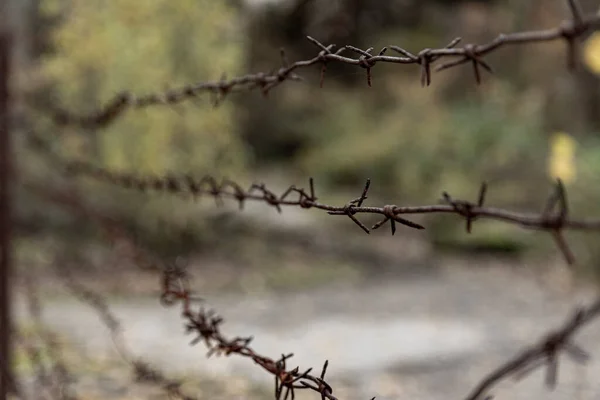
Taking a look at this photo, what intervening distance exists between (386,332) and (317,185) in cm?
551

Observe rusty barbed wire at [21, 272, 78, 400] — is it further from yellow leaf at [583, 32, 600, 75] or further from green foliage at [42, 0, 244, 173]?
green foliage at [42, 0, 244, 173]

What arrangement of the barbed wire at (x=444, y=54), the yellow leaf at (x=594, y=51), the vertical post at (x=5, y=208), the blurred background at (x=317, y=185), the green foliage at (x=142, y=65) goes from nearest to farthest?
the barbed wire at (x=444, y=54) < the yellow leaf at (x=594, y=51) < the vertical post at (x=5, y=208) < the blurred background at (x=317, y=185) < the green foliage at (x=142, y=65)

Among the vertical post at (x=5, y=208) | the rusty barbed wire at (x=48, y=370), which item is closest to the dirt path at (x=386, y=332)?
the rusty barbed wire at (x=48, y=370)

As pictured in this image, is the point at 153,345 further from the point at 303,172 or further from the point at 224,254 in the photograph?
the point at 303,172

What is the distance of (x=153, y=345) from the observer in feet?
19.1

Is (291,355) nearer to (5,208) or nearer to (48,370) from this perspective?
(5,208)

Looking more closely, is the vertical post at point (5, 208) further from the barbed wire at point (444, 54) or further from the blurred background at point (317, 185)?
the barbed wire at point (444, 54)

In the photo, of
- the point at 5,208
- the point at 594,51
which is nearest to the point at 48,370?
the point at 5,208

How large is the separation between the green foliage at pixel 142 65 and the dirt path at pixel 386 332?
1.78m

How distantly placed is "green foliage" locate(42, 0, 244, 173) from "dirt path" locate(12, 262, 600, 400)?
1777 millimetres

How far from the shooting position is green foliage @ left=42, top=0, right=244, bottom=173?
333 inches

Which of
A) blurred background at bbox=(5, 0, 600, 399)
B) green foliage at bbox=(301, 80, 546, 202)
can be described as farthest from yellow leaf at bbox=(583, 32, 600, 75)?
green foliage at bbox=(301, 80, 546, 202)

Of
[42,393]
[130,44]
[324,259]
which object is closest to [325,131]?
[324,259]

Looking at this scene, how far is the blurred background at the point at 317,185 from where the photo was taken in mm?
5750
